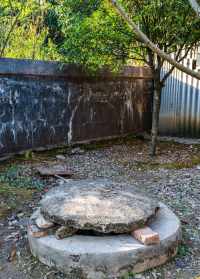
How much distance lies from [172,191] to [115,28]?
3.17m

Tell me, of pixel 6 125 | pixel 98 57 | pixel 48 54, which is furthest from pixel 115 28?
pixel 6 125

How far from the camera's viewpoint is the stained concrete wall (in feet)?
20.0

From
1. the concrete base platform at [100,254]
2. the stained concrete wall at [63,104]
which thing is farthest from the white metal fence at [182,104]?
the concrete base platform at [100,254]

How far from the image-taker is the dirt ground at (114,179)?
2979 mm

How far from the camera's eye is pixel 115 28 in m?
6.18

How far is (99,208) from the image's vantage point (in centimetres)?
304

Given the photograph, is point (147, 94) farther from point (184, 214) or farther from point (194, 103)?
point (184, 214)

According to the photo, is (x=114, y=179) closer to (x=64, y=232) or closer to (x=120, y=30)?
(x=64, y=232)

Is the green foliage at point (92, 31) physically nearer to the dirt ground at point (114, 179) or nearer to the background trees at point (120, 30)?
the background trees at point (120, 30)

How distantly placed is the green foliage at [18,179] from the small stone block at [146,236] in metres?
2.34

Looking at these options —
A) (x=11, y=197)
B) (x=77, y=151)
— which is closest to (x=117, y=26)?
(x=77, y=151)

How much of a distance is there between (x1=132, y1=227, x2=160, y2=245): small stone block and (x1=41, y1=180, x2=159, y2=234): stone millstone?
2.2 inches

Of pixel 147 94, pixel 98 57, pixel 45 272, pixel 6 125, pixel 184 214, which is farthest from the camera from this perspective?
pixel 147 94

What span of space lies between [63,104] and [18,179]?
2.34 metres
